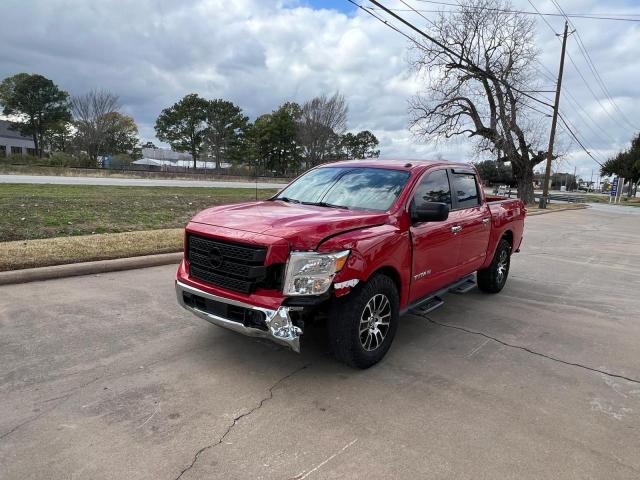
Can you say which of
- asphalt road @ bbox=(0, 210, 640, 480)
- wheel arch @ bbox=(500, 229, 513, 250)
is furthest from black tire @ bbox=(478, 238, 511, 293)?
asphalt road @ bbox=(0, 210, 640, 480)

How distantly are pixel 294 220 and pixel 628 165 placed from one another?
8204 centimetres

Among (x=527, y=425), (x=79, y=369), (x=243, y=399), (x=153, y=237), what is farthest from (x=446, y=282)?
(x=153, y=237)

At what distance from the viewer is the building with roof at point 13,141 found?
72.4 metres

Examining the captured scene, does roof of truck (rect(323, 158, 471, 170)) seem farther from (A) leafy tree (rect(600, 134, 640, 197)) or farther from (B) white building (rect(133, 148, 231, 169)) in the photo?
(B) white building (rect(133, 148, 231, 169))

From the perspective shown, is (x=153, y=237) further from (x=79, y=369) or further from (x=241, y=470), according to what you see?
(x=241, y=470)

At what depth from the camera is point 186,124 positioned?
72000 mm

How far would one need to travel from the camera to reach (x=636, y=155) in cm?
6862

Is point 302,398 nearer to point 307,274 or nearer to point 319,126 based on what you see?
point 307,274

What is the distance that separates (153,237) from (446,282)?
604 cm

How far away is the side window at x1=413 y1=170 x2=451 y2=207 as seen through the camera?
4.73m

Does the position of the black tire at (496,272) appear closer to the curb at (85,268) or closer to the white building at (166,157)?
the curb at (85,268)

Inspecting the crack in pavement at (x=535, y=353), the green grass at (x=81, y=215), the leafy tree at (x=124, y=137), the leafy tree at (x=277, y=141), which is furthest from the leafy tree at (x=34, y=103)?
the crack in pavement at (x=535, y=353)

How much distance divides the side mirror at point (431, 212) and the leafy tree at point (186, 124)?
235 ft

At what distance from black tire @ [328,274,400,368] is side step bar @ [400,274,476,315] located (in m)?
0.33
